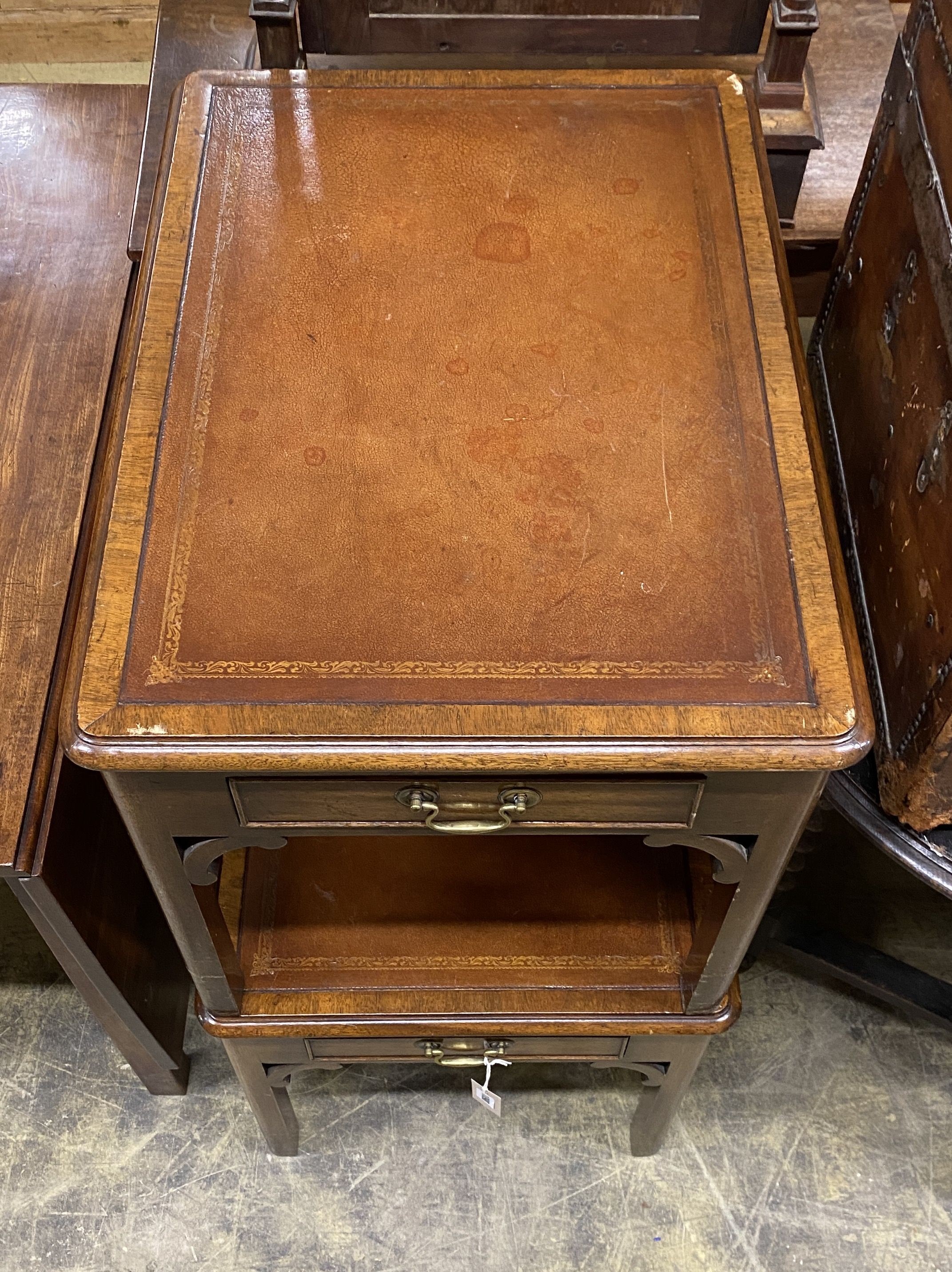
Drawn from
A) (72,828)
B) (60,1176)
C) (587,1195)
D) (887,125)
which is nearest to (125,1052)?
(60,1176)

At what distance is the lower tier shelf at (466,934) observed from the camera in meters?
1.11

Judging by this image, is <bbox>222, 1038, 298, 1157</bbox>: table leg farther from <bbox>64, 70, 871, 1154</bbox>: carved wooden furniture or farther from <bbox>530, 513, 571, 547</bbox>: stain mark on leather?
<bbox>530, 513, 571, 547</bbox>: stain mark on leather

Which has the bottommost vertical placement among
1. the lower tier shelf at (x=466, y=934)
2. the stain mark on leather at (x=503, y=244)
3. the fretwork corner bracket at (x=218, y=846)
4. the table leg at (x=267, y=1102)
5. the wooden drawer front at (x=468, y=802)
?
the table leg at (x=267, y=1102)

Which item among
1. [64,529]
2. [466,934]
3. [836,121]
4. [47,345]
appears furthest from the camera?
[836,121]

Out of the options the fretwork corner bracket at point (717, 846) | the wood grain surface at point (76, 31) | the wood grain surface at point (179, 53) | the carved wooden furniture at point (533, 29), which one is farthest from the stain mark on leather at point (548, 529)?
the wood grain surface at point (76, 31)

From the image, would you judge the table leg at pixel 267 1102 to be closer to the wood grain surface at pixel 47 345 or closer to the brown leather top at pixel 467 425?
the wood grain surface at pixel 47 345

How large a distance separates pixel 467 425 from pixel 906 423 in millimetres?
381

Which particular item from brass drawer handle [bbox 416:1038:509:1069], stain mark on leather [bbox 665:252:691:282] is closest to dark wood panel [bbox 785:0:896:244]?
stain mark on leather [bbox 665:252:691:282]

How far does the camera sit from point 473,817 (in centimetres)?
86

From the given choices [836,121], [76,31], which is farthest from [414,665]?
[76,31]

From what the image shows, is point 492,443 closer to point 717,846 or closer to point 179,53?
point 717,846

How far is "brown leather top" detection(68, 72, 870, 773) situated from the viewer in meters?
0.81

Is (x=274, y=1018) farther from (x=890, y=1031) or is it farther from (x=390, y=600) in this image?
(x=890, y=1031)

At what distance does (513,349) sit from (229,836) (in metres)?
0.46
